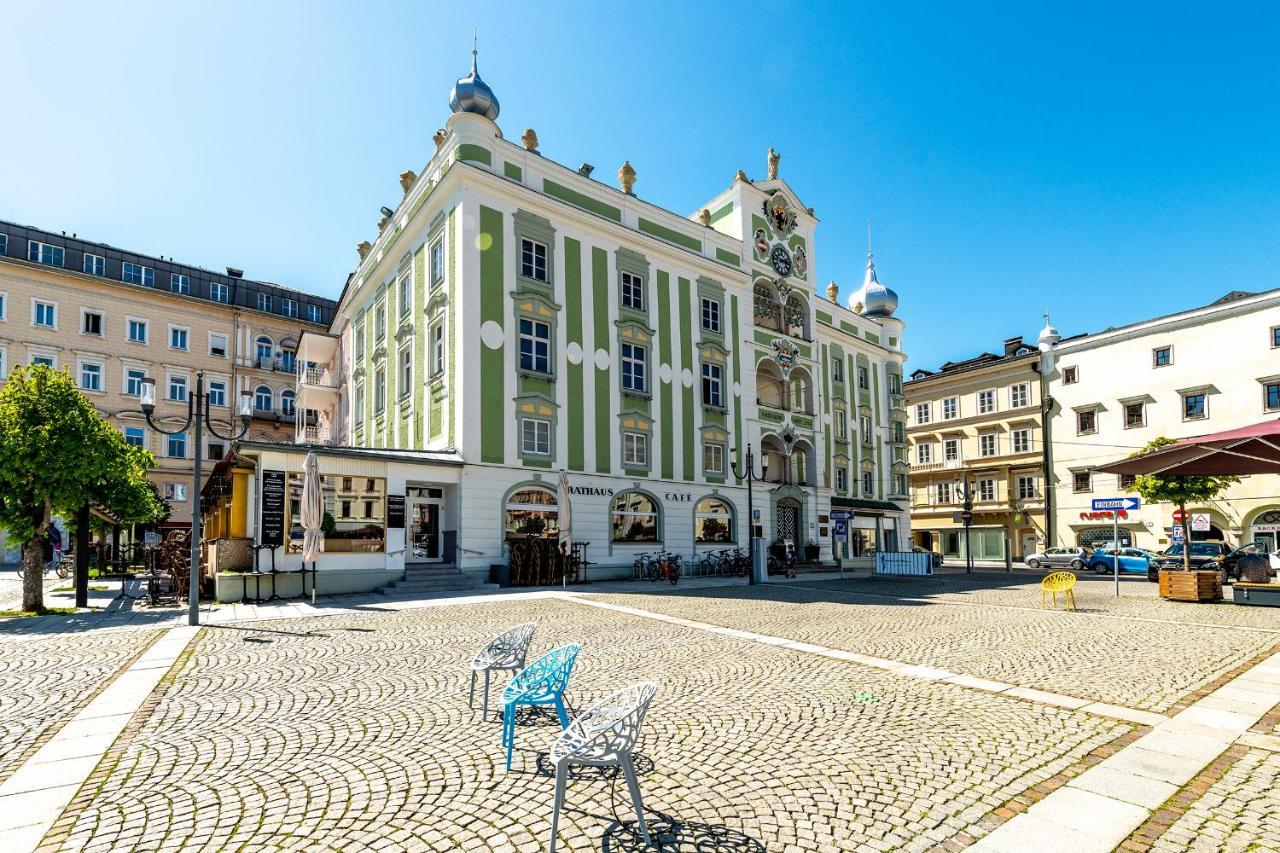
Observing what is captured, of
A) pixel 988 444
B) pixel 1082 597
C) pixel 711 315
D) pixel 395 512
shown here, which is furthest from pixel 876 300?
pixel 395 512

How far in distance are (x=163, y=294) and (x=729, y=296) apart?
36163 mm

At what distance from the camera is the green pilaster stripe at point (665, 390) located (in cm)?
2886

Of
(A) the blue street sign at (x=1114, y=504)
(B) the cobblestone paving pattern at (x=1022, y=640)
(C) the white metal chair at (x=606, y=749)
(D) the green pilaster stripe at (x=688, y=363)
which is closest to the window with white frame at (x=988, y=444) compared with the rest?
(D) the green pilaster stripe at (x=688, y=363)

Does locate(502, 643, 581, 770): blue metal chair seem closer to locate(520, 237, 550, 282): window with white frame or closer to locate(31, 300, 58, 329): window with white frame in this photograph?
locate(520, 237, 550, 282): window with white frame

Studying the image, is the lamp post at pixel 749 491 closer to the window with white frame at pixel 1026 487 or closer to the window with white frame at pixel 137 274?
the window with white frame at pixel 1026 487

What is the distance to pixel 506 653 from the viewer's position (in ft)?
23.3

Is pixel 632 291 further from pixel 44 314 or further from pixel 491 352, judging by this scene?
pixel 44 314

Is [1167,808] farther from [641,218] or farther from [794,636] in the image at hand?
[641,218]

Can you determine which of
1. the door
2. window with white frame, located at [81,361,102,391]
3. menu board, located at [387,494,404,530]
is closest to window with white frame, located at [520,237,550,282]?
the door

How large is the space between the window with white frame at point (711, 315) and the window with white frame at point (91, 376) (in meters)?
36.5

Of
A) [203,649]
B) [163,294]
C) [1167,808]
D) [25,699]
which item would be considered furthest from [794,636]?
[163,294]

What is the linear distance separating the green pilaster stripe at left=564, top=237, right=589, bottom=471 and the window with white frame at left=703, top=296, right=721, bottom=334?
702 centimetres

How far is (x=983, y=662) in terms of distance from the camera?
381 inches

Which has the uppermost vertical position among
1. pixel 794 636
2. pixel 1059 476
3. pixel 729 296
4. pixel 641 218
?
pixel 641 218
